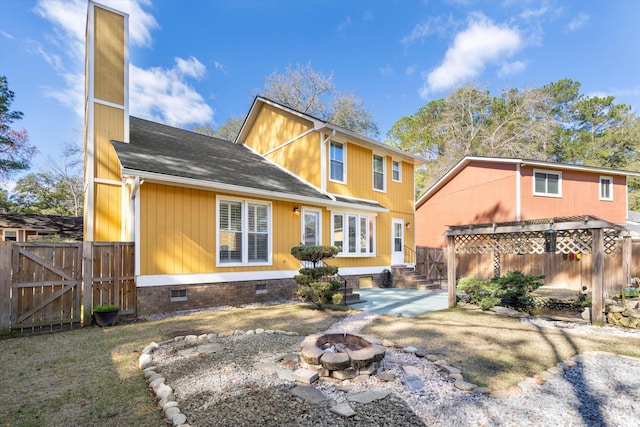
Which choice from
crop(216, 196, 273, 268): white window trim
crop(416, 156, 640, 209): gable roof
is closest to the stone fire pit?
crop(216, 196, 273, 268): white window trim

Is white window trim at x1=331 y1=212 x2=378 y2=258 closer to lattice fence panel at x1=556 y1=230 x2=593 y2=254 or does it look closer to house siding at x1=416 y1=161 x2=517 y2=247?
house siding at x1=416 y1=161 x2=517 y2=247

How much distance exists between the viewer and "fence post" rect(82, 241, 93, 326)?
643cm

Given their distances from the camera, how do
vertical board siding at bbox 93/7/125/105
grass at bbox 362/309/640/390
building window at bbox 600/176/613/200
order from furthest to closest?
1. building window at bbox 600/176/613/200
2. vertical board siding at bbox 93/7/125/105
3. grass at bbox 362/309/640/390

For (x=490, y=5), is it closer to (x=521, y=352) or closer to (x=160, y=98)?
(x=521, y=352)

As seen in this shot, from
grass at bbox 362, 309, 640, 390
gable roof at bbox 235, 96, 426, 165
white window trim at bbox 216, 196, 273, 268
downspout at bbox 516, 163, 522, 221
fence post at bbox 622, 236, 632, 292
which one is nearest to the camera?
grass at bbox 362, 309, 640, 390

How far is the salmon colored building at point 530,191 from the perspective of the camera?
47.5 feet

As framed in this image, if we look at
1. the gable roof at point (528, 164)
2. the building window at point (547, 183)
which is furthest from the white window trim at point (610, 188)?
the building window at point (547, 183)

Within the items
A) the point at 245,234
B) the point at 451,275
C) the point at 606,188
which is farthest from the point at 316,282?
the point at 606,188

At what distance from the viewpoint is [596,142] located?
1065 inches

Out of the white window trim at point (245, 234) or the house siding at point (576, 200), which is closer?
the white window trim at point (245, 234)

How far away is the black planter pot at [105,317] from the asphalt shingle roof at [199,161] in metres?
3.06

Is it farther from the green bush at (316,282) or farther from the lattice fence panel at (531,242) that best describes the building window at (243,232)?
the lattice fence panel at (531,242)

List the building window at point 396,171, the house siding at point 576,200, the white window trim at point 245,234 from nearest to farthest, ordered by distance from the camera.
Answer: the white window trim at point 245,234, the building window at point 396,171, the house siding at point 576,200

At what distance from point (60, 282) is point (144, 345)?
2628mm
